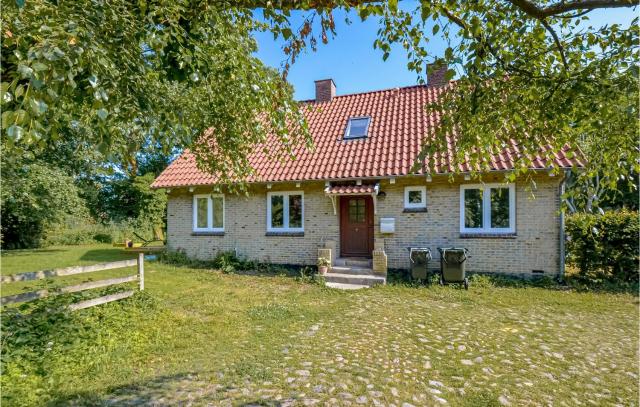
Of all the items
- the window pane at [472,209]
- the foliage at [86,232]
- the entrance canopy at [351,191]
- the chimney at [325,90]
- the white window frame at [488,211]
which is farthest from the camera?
the foliage at [86,232]

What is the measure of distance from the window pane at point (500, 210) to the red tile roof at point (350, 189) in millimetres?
3649

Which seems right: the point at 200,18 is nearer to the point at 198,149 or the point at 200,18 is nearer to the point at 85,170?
the point at 198,149

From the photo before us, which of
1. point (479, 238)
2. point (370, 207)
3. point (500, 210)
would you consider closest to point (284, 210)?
point (370, 207)

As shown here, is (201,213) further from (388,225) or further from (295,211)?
(388,225)

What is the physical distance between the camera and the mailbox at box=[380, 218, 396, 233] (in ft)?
35.1

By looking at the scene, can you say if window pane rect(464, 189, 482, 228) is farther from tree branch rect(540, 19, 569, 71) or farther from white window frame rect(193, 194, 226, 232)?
white window frame rect(193, 194, 226, 232)

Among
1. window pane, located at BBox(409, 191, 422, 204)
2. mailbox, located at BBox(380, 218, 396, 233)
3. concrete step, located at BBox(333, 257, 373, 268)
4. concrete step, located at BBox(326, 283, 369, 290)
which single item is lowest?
concrete step, located at BBox(326, 283, 369, 290)

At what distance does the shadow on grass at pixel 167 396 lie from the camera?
144 inches

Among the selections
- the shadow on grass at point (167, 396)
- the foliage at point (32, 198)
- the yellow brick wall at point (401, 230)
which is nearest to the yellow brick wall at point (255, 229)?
the yellow brick wall at point (401, 230)

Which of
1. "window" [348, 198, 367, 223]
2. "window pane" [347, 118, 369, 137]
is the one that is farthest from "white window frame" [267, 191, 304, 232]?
"window pane" [347, 118, 369, 137]

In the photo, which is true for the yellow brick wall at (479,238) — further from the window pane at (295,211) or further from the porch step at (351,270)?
the window pane at (295,211)

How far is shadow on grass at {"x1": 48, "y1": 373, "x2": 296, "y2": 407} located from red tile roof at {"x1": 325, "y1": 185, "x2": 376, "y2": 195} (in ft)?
24.4

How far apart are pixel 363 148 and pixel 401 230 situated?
3246mm

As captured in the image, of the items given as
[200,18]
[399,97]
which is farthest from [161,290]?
[399,97]
